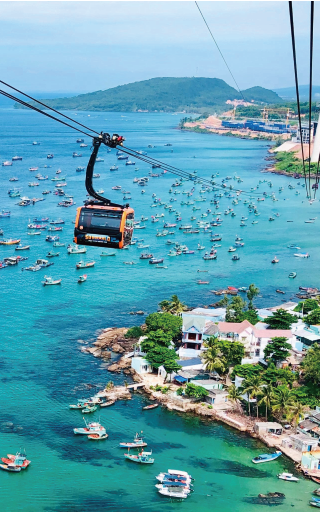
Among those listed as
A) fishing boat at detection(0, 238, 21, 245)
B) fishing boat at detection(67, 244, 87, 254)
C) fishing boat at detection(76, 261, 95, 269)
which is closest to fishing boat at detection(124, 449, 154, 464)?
fishing boat at detection(76, 261, 95, 269)

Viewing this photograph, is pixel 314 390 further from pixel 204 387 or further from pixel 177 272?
pixel 177 272

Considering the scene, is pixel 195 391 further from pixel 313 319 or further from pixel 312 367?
pixel 313 319

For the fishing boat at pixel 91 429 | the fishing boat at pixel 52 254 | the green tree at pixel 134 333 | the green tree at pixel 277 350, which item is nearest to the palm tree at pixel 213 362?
the green tree at pixel 277 350

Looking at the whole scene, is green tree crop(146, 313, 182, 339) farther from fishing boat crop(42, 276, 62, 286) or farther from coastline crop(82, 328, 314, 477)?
fishing boat crop(42, 276, 62, 286)

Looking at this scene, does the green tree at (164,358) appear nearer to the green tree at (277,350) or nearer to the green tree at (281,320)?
the green tree at (277,350)

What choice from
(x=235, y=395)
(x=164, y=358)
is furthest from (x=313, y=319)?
(x=235, y=395)
